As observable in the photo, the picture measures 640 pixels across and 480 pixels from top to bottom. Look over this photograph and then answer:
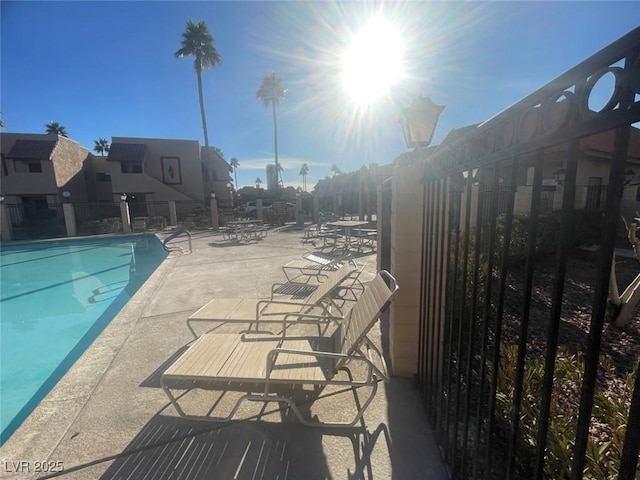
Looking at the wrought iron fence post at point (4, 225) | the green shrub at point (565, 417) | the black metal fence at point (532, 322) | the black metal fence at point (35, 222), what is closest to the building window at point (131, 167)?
the black metal fence at point (35, 222)

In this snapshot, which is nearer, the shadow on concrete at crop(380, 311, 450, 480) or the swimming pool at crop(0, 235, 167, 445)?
the shadow on concrete at crop(380, 311, 450, 480)

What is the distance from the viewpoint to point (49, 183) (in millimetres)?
23062

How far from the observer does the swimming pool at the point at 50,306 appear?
3775 millimetres

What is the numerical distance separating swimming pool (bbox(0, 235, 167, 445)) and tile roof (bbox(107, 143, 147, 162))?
13.3 metres

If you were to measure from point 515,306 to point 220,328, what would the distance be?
4272 millimetres

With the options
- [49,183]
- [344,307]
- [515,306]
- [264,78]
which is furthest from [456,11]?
[264,78]

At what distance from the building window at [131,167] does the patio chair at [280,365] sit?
92.4 feet

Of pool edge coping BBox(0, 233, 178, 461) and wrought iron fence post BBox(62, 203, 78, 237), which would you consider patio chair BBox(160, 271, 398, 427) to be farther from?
wrought iron fence post BBox(62, 203, 78, 237)

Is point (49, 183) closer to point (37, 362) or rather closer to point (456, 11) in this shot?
point (37, 362)

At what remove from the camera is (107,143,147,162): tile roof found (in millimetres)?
24734

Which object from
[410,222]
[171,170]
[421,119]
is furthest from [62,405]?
[171,170]

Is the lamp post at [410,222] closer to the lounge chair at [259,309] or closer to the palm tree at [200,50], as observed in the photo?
the lounge chair at [259,309]

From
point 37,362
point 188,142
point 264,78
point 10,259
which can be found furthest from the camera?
point 264,78

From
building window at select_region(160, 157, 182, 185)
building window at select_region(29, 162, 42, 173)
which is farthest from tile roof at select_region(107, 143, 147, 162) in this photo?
building window at select_region(29, 162, 42, 173)
